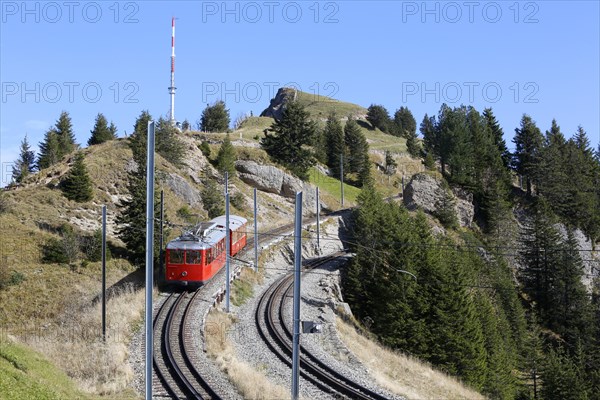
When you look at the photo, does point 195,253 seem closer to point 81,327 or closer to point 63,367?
point 81,327

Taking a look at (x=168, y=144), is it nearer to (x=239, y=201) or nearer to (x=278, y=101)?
(x=239, y=201)

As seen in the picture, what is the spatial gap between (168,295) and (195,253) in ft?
9.27

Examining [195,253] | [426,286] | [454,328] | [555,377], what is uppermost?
[195,253]

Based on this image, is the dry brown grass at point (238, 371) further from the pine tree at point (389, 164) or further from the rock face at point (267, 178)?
the pine tree at point (389, 164)

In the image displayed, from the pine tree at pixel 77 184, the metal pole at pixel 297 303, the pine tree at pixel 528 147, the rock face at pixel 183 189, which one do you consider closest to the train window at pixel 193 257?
the metal pole at pixel 297 303

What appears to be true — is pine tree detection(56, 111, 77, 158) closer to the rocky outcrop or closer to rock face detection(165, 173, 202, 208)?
rock face detection(165, 173, 202, 208)

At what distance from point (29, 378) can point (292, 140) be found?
210 ft

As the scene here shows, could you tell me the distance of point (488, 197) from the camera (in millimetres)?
77125

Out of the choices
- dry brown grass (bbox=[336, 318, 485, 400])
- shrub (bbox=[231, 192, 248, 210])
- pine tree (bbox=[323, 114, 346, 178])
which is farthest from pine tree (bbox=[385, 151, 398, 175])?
dry brown grass (bbox=[336, 318, 485, 400])

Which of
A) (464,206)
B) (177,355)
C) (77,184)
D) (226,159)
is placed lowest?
(177,355)

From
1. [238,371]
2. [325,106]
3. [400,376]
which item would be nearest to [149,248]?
[238,371]

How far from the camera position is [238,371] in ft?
63.5

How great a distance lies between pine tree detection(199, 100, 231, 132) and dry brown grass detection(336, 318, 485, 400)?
72.4 meters

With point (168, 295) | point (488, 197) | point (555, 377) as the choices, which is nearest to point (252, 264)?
point (168, 295)
